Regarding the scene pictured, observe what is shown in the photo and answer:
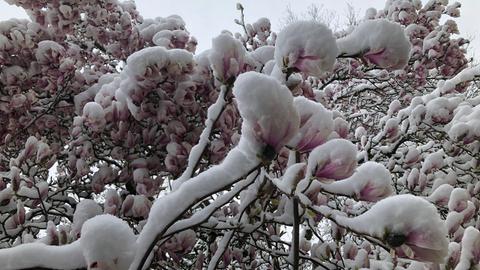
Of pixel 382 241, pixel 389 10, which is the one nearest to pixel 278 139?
pixel 382 241

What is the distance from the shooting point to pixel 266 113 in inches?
23.7

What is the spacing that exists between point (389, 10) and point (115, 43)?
2.49 m

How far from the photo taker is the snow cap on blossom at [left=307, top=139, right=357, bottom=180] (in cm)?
78

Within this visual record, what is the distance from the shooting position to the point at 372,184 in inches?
34.5

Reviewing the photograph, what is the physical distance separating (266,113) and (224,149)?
127 cm

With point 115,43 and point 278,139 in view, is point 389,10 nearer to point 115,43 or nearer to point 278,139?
point 115,43

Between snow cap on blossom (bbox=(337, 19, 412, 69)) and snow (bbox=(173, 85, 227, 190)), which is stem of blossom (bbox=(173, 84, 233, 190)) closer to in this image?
snow (bbox=(173, 85, 227, 190))

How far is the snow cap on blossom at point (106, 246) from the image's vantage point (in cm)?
60

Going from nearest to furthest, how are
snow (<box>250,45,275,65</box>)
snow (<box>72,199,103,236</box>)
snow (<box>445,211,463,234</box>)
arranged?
snow (<box>445,211,463,234</box>), snow (<box>72,199,103,236</box>), snow (<box>250,45,275,65</box>)

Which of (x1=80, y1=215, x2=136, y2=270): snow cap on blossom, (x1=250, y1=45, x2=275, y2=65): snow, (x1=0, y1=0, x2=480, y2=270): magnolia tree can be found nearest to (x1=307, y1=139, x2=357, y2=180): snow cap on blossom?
(x1=0, y1=0, x2=480, y2=270): magnolia tree

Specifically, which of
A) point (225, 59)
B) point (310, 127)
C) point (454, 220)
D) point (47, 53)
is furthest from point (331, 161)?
point (47, 53)

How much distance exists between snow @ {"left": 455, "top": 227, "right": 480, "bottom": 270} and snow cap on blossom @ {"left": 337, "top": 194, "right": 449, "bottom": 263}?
1.27 feet

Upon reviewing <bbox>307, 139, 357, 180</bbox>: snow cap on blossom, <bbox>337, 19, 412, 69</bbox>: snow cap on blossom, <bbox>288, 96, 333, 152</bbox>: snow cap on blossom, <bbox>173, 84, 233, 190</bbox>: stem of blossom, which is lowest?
<bbox>307, 139, 357, 180</bbox>: snow cap on blossom

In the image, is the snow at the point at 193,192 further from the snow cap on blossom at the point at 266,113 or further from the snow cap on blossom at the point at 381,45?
the snow cap on blossom at the point at 381,45
